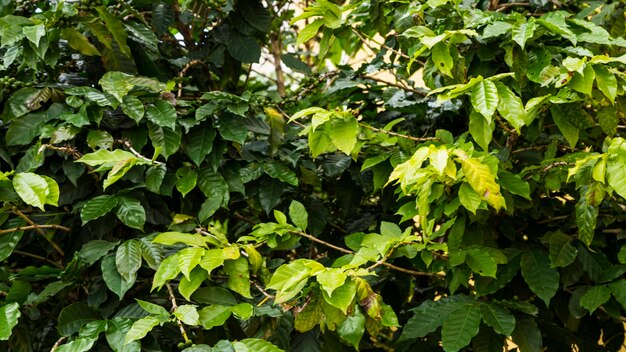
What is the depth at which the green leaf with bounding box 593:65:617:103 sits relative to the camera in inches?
71.5

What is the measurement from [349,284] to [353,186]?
34.2 inches

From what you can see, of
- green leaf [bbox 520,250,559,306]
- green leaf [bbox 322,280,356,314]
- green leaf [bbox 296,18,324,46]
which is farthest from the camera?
green leaf [bbox 296,18,324,46]

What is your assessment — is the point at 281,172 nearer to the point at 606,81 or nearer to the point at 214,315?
the point at 214,315

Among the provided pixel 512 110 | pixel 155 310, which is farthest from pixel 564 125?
pixel 155 310

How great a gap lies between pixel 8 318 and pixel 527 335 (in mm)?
1333

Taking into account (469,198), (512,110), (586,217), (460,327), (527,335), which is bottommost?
(527,335)

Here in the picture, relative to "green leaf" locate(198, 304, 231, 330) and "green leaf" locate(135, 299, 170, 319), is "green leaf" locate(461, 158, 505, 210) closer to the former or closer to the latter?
"green leaf" locate(198, 304, 231, 330)

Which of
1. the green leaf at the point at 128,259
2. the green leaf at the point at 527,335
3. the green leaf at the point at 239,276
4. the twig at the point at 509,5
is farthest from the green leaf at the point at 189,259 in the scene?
the twig at the point at 509,5

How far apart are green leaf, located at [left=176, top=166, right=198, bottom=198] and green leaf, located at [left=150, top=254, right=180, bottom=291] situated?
1.18 feet

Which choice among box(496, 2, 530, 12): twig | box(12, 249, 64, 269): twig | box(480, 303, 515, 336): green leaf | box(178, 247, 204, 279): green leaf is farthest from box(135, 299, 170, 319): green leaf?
box(496, 2, 530, 12): twig

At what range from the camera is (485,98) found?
1.80 meters

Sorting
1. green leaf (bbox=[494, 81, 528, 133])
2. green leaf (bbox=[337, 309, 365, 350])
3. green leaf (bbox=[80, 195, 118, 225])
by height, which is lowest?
green leaf (bbox=[337, 309, 365, 350])

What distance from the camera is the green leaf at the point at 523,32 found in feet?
6.34

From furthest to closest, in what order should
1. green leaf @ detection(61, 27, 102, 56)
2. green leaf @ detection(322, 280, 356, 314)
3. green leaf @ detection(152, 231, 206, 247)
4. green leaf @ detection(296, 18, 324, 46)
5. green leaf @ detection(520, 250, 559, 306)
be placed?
green leaf @ detection(296, 18, 324, 46) < green leaf @ detection(61, 27, 102, 56) < green leaf @ detection(520, 250, 559, 306) < green leaf @ detection(152, 231, 206, 247) < green leaf @ detection(322, 280, 356, 314)
